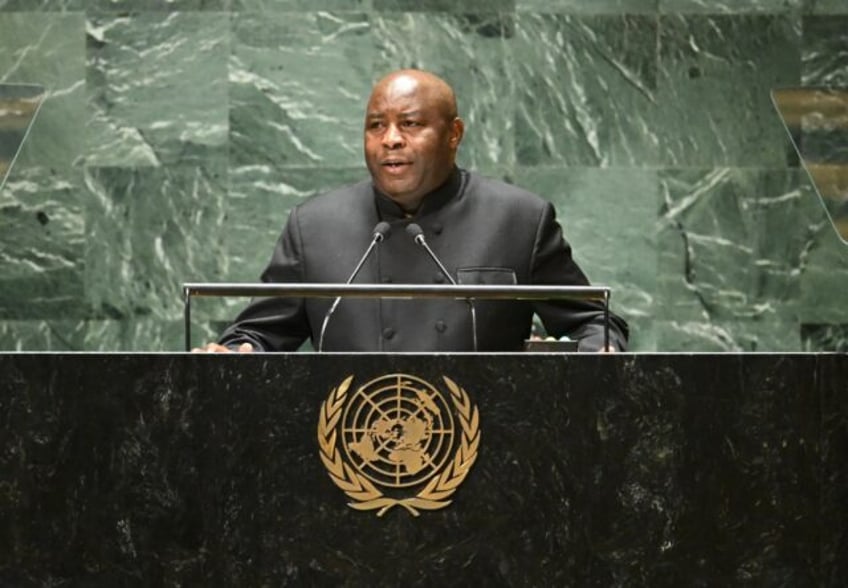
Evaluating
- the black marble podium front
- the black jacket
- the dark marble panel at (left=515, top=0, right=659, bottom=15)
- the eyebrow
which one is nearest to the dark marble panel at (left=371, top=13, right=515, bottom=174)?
the dark marble panel at (left=515, top=0, right=659, bottom=15)

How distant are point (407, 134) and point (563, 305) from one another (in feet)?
2.19

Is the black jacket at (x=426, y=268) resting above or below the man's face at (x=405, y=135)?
below

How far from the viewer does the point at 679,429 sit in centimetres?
322

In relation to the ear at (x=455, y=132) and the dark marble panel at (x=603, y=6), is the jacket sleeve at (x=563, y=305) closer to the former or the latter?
the ear at (x=455, y=132)

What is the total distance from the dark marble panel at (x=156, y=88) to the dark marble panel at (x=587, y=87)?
3.76 ft

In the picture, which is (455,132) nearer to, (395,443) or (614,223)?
(614,223)

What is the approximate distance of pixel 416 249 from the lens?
4750 mm

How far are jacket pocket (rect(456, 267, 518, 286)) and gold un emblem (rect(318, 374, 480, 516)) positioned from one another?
4.95 ft

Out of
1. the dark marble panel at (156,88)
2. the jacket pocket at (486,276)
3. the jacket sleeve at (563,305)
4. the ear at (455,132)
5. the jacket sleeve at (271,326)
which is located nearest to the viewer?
the jacket sleeve at (563,305)

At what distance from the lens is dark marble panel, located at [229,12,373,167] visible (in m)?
6.25

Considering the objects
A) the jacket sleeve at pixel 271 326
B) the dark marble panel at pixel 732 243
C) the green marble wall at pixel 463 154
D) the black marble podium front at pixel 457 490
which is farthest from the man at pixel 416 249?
the dark marble panel at pixel 732 243

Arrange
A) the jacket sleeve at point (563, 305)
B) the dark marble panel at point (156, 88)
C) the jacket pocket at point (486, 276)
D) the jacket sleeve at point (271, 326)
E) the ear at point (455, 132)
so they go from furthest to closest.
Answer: the dark marble panel at point (156, 88), the ear at point (455, 132), the jacket pocket at point (486, 276), the jacket sleeve at point (271, 326), the jacket sleeve at point (563, 305)

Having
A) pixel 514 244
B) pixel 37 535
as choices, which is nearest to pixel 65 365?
pixel 37 535

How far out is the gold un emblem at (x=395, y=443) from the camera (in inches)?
125
